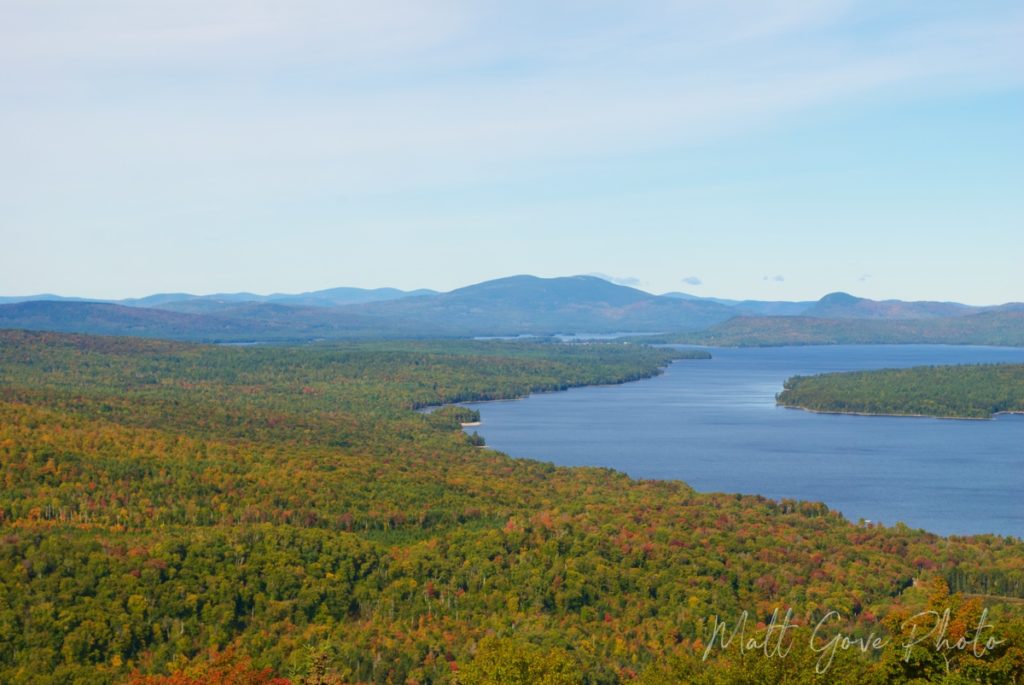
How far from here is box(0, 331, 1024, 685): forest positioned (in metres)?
48.2

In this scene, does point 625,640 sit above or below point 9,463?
below

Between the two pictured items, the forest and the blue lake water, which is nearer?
the forest

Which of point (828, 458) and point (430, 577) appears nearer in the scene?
point (430, 577)

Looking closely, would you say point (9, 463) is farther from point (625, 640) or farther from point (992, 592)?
point (992, 592)

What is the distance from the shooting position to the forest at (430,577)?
158 feet

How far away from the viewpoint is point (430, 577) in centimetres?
7888

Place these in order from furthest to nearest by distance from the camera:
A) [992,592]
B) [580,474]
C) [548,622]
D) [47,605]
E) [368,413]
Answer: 1. [368,413]
2. [580,474]
3. [992,592]
4. [548,622]
5. [47,605]

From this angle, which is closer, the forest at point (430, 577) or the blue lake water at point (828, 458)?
the forest at point (430, 577)

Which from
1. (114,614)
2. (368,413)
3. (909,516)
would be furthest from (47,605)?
(368,413)

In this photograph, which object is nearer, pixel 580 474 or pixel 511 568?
pixel 511 568

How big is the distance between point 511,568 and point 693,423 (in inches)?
4567

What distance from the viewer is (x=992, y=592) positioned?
78.5 metres

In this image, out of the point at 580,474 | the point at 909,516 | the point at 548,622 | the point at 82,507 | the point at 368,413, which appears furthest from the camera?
the point at 368,413

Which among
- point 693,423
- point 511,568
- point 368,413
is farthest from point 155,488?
point 693,423
